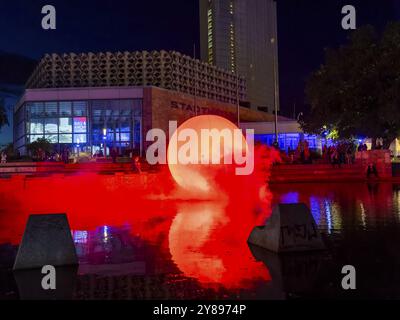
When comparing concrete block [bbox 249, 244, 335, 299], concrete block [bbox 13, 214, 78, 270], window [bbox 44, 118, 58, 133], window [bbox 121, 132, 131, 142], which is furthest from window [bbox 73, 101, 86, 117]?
concrete block [bbox 13, 214, 78, 270]

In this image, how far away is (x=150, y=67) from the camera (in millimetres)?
98562

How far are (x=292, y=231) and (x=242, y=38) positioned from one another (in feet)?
426

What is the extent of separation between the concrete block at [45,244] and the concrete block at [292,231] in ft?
10.6

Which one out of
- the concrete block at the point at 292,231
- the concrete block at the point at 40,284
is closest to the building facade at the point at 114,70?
the concrete block at the point at 292,231

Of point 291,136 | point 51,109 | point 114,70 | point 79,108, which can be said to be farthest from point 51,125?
point 291,136

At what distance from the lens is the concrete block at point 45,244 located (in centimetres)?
732

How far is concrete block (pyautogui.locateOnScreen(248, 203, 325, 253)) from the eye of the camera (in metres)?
8.25

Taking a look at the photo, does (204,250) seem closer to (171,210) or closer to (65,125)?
(171,210)

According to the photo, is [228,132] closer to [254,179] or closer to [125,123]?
[254,179]

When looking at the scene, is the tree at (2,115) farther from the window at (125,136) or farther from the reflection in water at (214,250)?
the window at (125,136)

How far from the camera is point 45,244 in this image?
24.4 feet

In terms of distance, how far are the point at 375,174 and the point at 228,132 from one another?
13056 millimetres
